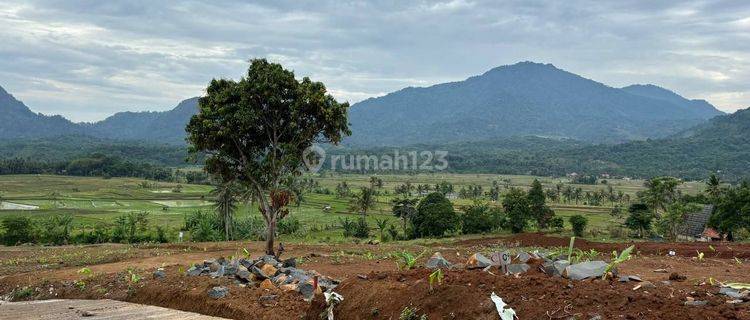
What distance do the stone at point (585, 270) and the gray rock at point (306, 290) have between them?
5.17 meters

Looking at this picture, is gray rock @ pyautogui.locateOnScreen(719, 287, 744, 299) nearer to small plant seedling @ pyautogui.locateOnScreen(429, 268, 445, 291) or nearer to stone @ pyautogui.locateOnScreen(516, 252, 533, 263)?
stone @ pyautogui.locateOnScreen(516, 252, 533, 263)

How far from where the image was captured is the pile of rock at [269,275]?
12.5 m

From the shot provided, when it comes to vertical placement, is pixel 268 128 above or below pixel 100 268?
above

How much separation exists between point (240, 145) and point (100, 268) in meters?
6.98

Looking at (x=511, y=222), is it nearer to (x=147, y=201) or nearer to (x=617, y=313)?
(x=617, y=313)

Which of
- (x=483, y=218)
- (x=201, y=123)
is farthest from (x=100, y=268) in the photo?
(x=483, y=218)

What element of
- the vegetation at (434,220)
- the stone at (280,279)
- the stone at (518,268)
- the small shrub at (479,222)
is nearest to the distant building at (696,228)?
the small shrub at (479,222)

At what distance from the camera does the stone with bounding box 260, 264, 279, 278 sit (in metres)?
14.6

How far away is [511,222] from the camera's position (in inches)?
2203

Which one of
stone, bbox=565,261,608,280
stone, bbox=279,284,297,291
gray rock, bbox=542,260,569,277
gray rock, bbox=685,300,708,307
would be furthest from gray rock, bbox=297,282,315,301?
gray rock, bbox=685,300,708,307

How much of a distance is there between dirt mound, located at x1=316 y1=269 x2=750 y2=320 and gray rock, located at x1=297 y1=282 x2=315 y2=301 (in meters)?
1.20

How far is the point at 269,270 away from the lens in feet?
48.8

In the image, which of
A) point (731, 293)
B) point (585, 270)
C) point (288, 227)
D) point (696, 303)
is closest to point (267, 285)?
point (585, 270)

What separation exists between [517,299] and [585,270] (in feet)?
6.47
